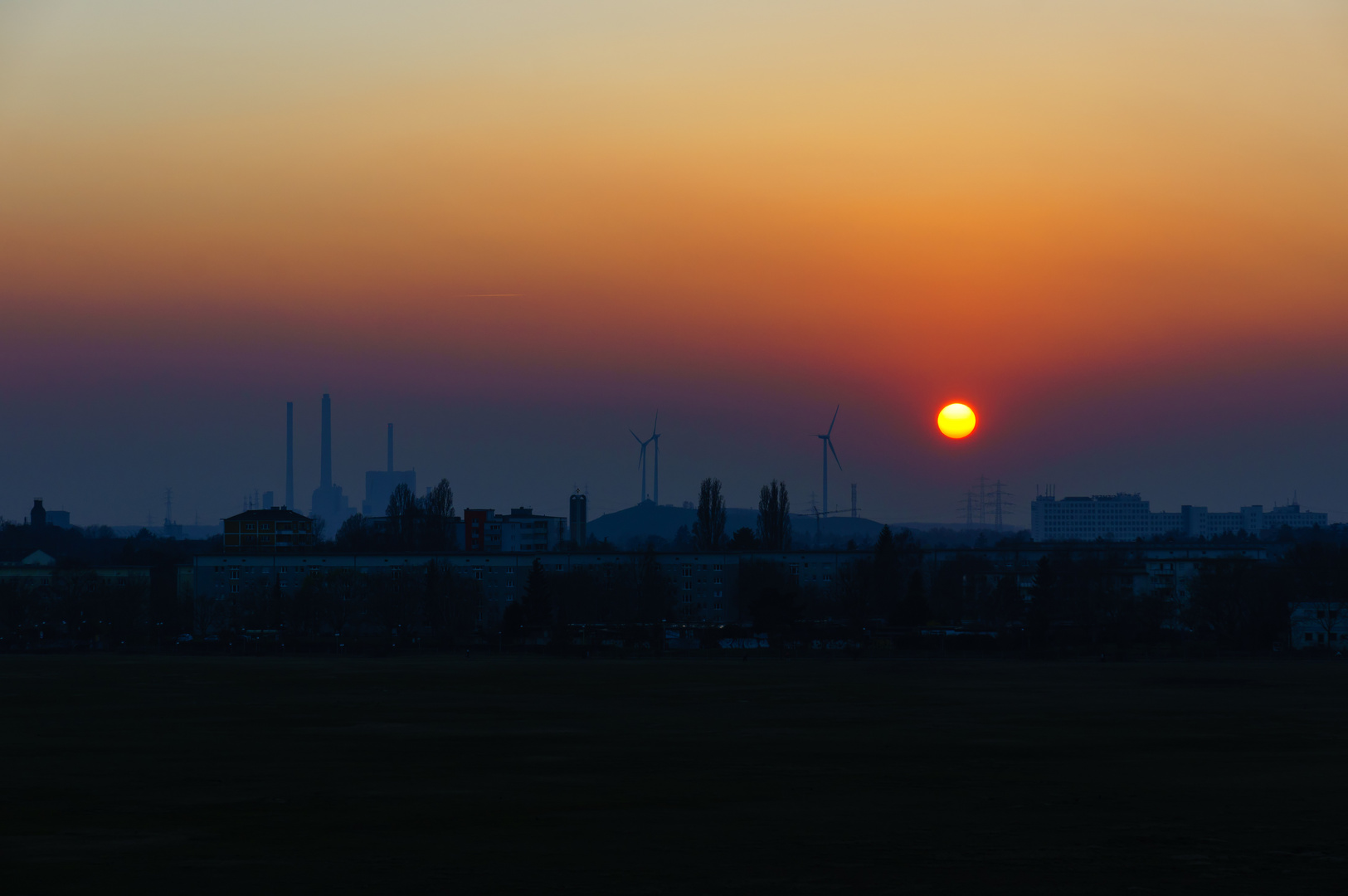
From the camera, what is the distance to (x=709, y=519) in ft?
623

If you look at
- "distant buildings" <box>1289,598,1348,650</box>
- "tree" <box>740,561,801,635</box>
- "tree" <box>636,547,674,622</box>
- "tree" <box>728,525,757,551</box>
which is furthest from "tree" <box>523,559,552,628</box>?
"distant buildings" <box>1289,598,1348,650</box>

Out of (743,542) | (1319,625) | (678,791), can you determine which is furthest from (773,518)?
(678,791)

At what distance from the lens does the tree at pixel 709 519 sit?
188 m

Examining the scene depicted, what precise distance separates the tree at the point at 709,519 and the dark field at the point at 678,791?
386 feet

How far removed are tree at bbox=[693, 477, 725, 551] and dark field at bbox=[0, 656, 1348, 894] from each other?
11755 cm

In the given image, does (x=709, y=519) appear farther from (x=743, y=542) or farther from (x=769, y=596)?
(x=769, y=596)

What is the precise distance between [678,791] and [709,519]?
154 metres

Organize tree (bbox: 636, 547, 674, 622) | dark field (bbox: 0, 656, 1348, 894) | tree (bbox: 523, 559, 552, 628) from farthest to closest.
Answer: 1. tree (bbox: 636, 547, 674, 622)
2. tree (bbox: 523, 559, 552, 628)
3. dark field (bbox: 0, 656, 1348, 894)

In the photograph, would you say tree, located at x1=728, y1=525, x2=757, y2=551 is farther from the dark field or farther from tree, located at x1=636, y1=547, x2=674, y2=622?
the dark field

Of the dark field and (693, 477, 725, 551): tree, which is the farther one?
(693, 477, 725, 551): tree

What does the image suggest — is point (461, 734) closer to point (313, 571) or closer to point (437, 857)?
point (437, 857)

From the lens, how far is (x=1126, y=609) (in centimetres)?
13400

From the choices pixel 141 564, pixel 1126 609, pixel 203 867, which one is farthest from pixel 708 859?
pixel 141 564

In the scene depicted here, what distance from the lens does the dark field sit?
85.8ft
